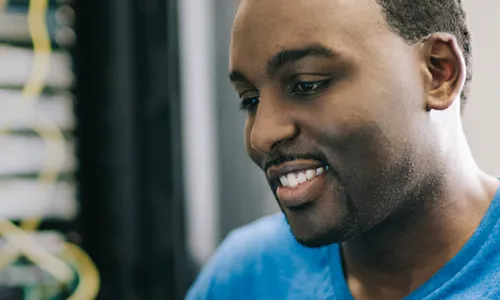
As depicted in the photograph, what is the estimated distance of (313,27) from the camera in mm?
795

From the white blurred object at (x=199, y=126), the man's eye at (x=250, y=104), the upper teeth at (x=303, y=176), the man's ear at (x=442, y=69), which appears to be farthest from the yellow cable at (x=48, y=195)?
the man's ear at (x=442, y=69)

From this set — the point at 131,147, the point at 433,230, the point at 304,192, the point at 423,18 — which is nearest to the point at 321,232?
the point at 304,192

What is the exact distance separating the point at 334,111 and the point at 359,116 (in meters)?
0.03

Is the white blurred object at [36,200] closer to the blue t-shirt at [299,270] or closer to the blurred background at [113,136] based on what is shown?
the blurred background at [113,136]

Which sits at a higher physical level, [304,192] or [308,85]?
[308,85]

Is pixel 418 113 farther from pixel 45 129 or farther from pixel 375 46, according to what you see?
pixel 45 129

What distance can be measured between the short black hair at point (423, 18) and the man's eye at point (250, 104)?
200mm

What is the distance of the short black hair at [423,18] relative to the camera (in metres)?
0.83

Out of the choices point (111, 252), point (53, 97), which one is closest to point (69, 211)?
point (111, 252)

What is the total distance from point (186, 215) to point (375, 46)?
0.73 metres

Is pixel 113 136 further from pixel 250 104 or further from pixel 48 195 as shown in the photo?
pixel 250 104

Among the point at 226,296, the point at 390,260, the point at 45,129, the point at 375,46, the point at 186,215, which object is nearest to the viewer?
the point at 375,46

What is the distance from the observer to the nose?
813 mm

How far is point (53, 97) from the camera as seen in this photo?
1.31 m
